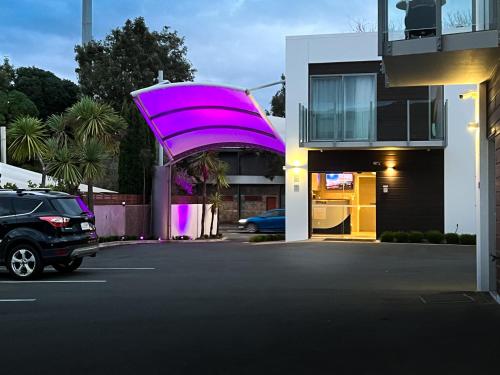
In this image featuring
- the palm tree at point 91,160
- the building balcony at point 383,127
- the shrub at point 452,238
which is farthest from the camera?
the building balcony at point 383,127

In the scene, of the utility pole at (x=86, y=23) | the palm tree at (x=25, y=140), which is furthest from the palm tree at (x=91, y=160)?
the utility pole at (x=86, y=23)

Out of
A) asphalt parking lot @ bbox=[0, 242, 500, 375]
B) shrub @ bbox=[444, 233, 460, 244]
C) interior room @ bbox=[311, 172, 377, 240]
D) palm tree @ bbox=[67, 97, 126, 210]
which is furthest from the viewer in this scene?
interior room @ bbox=[311, 172, 377, 240]

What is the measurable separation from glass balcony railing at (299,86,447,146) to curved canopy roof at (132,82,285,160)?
6.04 ft

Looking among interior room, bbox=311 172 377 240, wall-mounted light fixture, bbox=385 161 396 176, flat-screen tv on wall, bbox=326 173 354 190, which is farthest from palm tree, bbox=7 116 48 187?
wall-mounted light fixture, bbox=385 161 396 176

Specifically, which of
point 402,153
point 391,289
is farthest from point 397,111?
point 391,289

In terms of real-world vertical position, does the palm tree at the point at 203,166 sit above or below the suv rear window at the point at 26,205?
above

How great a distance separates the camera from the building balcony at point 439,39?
8225 millimetres

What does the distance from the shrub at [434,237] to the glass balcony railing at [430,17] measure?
12.9 metres

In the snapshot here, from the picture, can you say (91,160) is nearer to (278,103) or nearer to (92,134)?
(92,134)

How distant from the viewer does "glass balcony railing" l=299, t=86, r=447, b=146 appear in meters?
21.2

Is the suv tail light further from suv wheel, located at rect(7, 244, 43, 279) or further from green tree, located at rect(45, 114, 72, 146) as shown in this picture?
green tree, located at rect(45, 114, 72, 146)

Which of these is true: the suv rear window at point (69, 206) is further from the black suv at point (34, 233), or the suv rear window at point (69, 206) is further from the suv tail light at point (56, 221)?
the suv tail light at point (56, 221)

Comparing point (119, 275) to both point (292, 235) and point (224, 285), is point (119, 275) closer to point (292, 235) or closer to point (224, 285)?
point (224, 285)

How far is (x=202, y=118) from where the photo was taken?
23.5m
